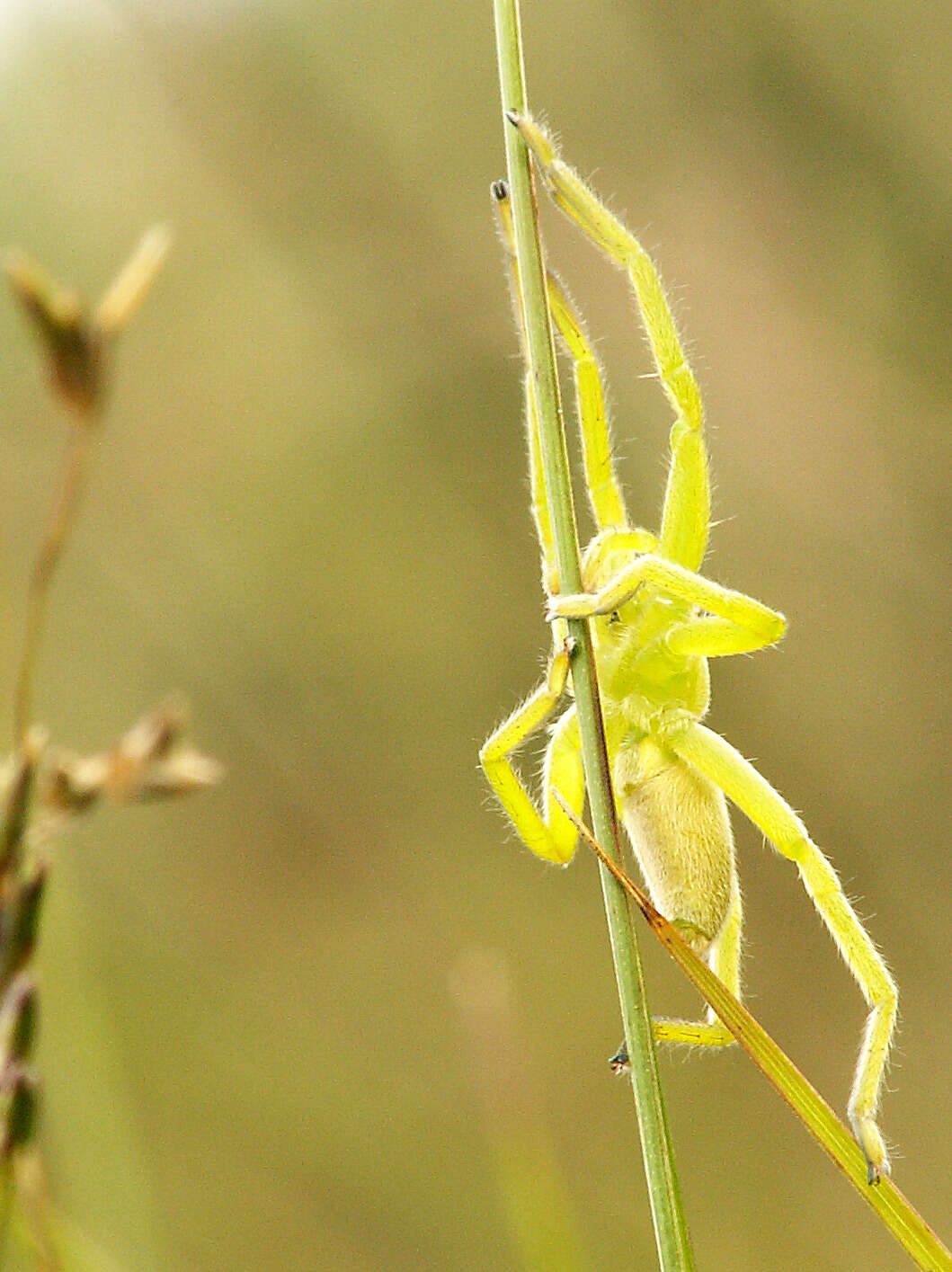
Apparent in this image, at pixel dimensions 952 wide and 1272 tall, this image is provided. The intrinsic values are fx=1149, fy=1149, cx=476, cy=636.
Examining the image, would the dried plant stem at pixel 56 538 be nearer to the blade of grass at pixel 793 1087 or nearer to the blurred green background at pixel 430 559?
the blade of grass at pixel 793 1087

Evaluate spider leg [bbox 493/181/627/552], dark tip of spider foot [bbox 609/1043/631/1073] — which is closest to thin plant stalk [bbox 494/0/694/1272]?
dark tip of spider foot [bbox 609/1043/631/1073]

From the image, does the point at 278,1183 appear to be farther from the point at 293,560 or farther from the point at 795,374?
the point at 795,374

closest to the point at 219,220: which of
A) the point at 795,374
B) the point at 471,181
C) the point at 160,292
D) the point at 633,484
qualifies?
the point at 160,292

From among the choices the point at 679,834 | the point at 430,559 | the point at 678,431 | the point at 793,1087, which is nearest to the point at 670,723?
the point at 679,834

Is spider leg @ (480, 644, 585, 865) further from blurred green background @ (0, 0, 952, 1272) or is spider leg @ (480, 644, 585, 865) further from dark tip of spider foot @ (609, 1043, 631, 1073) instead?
blurred green background @ (0, 0, 952, 1272)

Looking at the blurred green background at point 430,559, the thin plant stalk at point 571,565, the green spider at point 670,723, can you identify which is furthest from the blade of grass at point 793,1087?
the blurred green background at point 430,559

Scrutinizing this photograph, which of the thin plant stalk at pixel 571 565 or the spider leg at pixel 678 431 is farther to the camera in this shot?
the spider leg at pixel 678 431

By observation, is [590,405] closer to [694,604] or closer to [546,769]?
[694,604]
